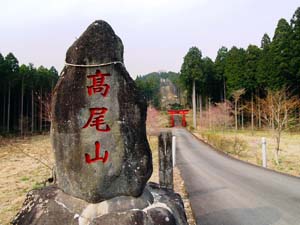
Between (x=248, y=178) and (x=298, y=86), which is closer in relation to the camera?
(x=248, y=178)

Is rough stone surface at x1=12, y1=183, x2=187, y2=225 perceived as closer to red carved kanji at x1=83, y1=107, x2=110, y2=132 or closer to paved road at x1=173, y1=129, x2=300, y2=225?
red carved kanji at x1=83, y1=107, x2=110, y2=132

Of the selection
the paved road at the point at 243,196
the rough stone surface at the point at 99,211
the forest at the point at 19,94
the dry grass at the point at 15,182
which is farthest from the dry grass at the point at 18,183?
the forest at the point at 19,94

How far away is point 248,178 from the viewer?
29.3ft

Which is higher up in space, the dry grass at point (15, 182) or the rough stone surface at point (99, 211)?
the rough stone surface at point (99, 211)

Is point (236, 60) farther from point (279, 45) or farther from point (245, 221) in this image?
point (245, 221)

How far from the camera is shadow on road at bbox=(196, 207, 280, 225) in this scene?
5.08 metres

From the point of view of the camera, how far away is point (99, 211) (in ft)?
10.2

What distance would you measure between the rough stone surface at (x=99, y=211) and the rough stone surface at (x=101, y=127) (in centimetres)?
9

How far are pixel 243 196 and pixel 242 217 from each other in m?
1.59

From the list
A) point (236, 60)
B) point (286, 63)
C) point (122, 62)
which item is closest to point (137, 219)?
point (122, 62)

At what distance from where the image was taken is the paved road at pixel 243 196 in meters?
5.29

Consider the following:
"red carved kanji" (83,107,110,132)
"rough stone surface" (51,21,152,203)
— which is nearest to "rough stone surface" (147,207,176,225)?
"rough stone surface" (51,21,152,203)

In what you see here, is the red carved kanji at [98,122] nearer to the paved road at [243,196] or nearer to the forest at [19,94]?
the paved road at [243,196]

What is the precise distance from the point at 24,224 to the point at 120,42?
2338 mm
